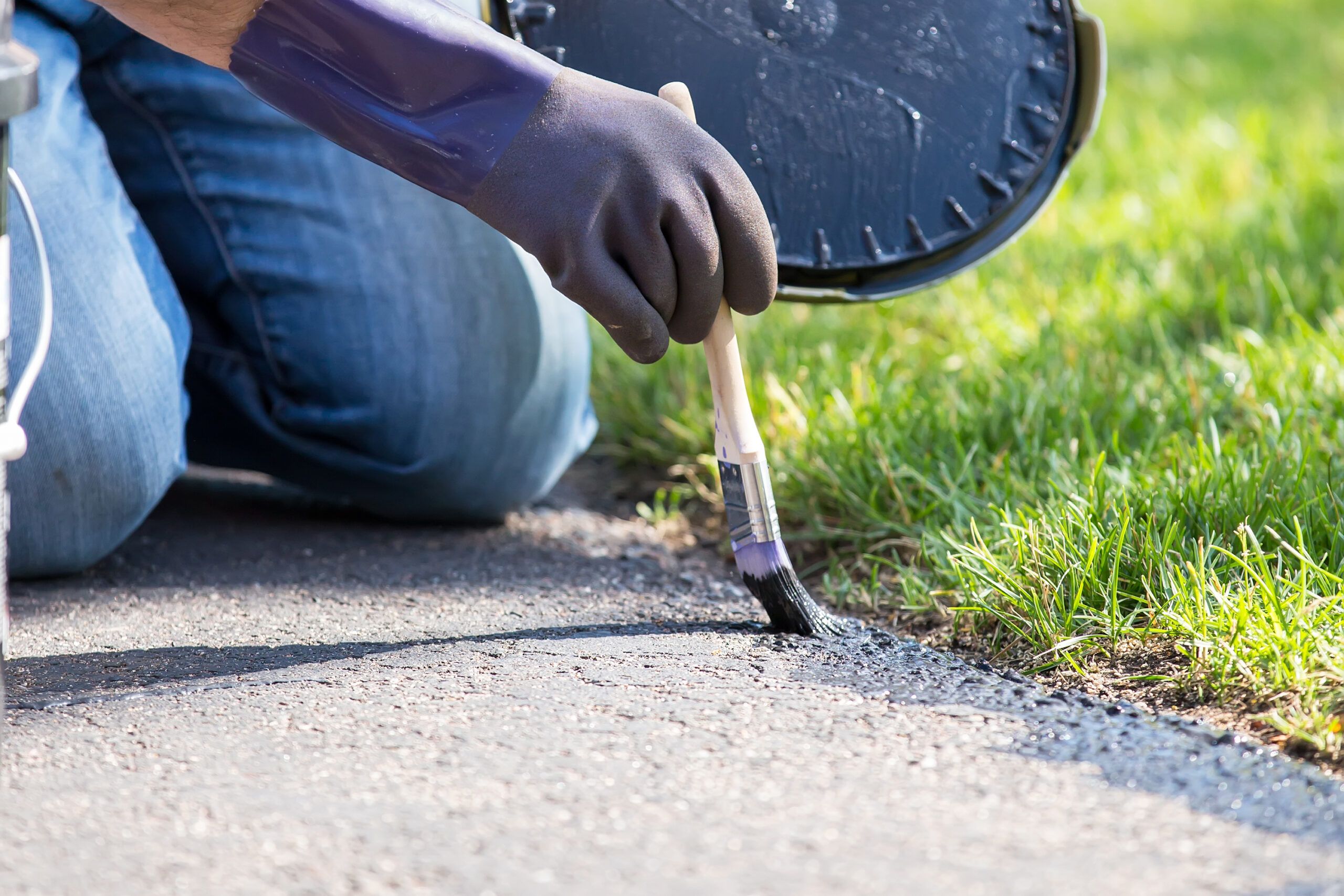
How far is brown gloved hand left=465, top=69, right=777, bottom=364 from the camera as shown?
1205 millimetres

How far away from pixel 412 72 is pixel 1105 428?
1.13 metres

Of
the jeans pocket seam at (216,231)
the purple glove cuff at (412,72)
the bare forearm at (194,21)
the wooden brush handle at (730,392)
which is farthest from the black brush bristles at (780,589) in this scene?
the jeans pocket seam at (216,231)

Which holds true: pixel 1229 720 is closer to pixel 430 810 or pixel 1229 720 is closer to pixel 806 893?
pixel 806 893

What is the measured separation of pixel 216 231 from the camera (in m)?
1.87

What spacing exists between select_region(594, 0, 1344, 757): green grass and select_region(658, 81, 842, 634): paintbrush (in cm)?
21

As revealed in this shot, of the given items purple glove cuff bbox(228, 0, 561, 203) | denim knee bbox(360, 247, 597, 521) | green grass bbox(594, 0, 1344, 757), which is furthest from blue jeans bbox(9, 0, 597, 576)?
purple glove cuff bbox(228, 0, 561, 203)

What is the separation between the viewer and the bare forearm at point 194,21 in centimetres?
123

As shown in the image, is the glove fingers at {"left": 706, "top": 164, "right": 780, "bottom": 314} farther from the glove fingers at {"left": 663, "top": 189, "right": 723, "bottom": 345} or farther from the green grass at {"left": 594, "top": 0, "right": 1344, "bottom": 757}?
the green grass at {"left": 594, "top": 0, "right": 1344, "bottom": 757}

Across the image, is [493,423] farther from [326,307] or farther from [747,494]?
[747,494]

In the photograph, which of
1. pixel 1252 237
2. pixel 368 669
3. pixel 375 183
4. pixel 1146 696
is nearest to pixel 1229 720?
pixel 1146 696

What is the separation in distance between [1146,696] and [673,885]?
592 millimetres

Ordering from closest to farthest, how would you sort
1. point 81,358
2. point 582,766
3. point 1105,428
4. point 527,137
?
point 582,766 → point 527,137 → point 81,358 → point 1105,428

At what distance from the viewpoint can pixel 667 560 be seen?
68.8 inches

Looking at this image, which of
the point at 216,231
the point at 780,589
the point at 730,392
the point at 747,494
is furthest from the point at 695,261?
the point at 216,231
